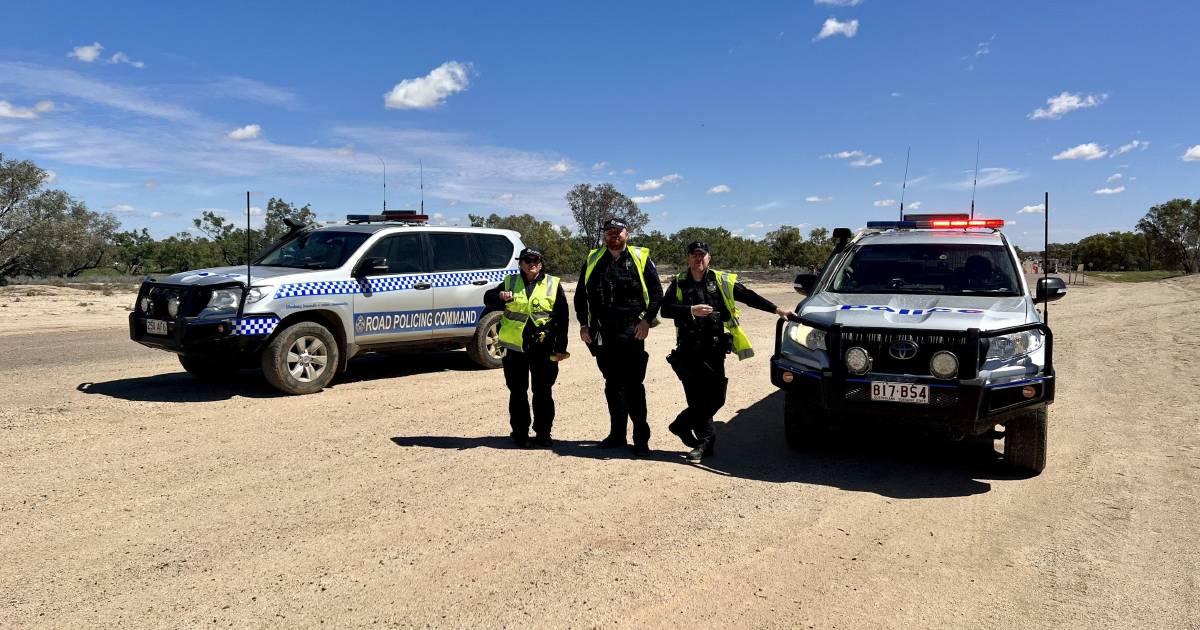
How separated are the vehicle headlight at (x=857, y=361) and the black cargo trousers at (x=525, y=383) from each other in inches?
85.1

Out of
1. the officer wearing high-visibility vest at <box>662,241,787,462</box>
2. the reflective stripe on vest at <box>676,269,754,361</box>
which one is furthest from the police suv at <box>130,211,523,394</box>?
the reflective stripe on vest at <box>676,269,754,361</box>

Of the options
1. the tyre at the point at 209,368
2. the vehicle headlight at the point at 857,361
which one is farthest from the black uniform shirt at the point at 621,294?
the tyre at the point at 209,368

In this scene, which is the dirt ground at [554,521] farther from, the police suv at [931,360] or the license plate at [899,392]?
the license plate at [899,392]

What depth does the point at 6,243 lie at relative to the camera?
89.8 feet

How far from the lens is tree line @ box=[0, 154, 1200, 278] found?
91.2ft

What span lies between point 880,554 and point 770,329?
12.4 m

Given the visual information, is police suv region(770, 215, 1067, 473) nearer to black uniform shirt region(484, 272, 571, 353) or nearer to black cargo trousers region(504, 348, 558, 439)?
black uniform shirt region(484, 272, 571, 353)

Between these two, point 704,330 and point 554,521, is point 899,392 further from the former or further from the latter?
point 554,521

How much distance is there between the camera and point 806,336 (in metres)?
5.55

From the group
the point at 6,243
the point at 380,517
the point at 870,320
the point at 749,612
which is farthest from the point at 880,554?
the point at 6,243

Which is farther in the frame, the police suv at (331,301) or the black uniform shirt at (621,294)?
the police suv at (331,301)

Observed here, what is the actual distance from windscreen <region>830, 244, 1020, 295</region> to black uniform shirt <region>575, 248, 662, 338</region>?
5.53ft

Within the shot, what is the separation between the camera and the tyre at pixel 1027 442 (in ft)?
17.2

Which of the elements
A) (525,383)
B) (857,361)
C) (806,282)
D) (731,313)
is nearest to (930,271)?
(806,282)
